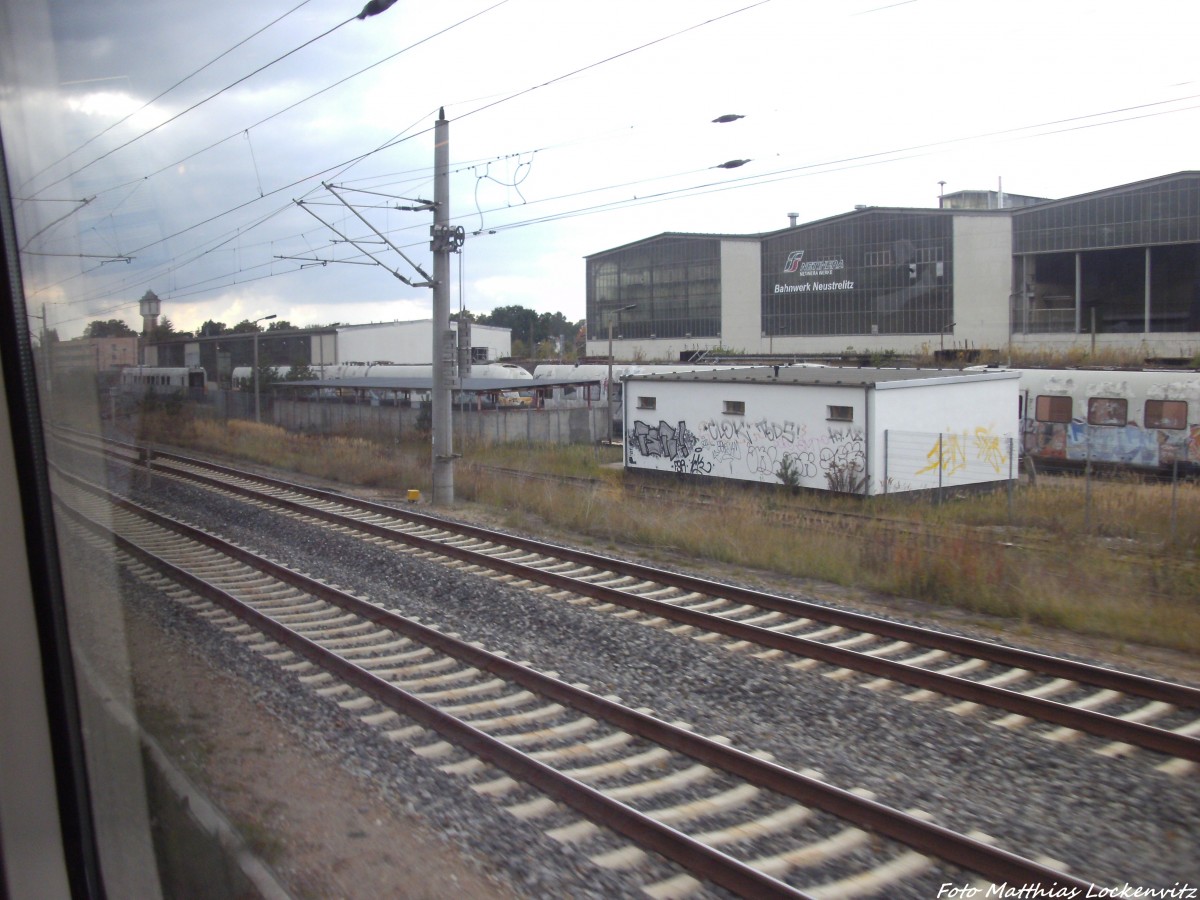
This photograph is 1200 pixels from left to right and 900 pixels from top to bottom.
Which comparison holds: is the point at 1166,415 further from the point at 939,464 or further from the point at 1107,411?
the point at 939,464

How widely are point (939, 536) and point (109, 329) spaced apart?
11.5m

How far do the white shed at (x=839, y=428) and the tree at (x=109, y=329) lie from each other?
15873mm

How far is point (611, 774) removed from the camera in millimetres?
6027

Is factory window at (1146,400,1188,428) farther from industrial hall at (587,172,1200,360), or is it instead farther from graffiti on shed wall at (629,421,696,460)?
industrial hall at (587,172,1200,360)

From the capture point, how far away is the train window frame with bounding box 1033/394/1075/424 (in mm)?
26578

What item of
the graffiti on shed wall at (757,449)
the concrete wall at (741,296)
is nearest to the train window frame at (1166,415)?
the graffiti on shed wall at (757,449)

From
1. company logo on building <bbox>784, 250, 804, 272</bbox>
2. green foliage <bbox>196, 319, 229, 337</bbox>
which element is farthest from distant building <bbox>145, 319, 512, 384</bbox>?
company logo on building <bbox>784, 250, 804, 272</bbox>

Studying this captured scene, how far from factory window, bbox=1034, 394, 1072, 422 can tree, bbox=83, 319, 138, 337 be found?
25724 mm

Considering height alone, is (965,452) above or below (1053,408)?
below

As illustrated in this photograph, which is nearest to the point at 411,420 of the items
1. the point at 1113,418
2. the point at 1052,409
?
the point at 1052,409

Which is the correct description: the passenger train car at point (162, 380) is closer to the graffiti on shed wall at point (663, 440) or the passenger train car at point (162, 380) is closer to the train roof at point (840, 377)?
the graffiti on shed wall at point (663, 440)

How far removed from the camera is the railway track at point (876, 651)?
6809 mm

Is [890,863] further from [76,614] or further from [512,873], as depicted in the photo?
[76,614]

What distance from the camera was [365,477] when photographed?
77.2ft
